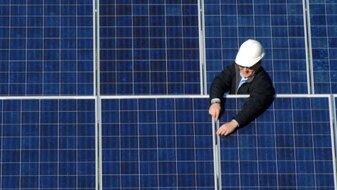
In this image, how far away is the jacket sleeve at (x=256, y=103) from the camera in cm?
2458

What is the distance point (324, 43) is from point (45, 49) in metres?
7.19

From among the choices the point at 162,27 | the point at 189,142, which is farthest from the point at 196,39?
the point at 189,142

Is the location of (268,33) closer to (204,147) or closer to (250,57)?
(250,57)

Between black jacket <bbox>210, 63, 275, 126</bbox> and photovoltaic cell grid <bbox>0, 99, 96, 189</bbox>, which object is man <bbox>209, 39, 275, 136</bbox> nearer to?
black jacket <bbox>210, 63, 275, 126</bbox>

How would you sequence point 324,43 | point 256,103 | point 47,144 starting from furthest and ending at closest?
1. point 324,43
2. point 47,144
3. point 256,103

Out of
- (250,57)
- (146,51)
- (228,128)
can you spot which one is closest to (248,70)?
(250,57)

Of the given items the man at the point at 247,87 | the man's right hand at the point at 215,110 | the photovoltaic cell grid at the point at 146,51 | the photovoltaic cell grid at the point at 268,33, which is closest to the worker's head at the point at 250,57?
the man at the point at 247,87

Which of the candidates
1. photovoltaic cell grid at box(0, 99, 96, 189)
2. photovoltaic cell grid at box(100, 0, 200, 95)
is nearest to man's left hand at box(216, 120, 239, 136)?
photovoltaic cell grid at box(0, 99, 96, 189)

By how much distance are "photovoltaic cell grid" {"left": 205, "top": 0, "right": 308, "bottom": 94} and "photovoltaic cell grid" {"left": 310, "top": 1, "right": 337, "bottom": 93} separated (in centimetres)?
47

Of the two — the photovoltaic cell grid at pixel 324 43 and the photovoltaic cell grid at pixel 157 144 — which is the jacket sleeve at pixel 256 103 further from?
the photovoltaic cell grid at pixel 324 43

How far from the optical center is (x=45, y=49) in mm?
29641

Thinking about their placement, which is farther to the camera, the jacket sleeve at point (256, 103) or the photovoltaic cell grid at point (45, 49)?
the photovoltaic cell grid at point (45, 49)

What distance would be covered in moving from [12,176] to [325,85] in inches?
386

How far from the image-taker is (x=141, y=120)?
82.6ft
